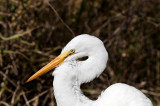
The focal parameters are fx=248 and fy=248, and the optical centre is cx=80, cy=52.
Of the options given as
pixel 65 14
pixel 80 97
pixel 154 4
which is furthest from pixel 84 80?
pixel 154 4

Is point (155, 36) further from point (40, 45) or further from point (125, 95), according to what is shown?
point (125, 95)

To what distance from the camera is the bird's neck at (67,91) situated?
1.29 m

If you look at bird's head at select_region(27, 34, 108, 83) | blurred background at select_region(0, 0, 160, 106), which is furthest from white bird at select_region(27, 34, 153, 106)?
blurred background at select_region(0, 0, 160, 106)

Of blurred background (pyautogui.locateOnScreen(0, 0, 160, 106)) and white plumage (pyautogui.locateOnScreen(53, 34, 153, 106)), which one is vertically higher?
white plumage (pyautogui.locateOnScreen(53, 34, 153, 106))

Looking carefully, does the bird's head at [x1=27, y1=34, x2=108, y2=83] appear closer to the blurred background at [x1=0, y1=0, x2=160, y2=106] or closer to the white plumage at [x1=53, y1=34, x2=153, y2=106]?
the white plumage at [x1=53, y1=34, x2=153, y2=106]

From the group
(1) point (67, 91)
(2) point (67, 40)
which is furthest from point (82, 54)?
(2) point (67, 40)

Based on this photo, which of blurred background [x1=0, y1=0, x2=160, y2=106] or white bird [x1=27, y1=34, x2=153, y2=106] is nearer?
white bird [x1=27, y1=34, x2=153, y2=106]

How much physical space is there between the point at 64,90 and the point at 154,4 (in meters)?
2.05

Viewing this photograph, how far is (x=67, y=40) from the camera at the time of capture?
2.50 meters

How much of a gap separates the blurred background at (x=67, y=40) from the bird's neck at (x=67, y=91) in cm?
48

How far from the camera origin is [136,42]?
2.77 meters

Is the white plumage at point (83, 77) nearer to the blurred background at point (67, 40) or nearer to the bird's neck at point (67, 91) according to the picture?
the bird's neck at point (67, 91)

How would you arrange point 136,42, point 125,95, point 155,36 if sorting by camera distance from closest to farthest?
point 125,95, point 136,42, point 155,36

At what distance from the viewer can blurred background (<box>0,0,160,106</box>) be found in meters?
2.15
